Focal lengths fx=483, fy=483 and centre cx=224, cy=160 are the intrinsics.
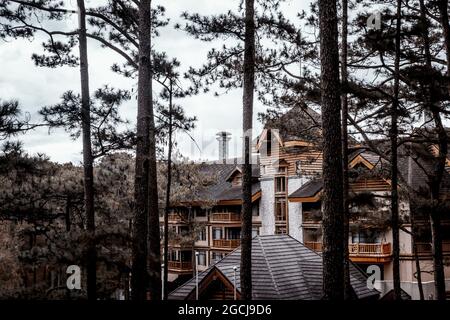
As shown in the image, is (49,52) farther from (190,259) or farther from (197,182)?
(190,259)

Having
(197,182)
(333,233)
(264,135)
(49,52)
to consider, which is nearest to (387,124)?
(333,233)

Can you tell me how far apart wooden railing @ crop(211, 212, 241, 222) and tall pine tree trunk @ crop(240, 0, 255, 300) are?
24911 mm

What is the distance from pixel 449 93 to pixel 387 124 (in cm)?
410

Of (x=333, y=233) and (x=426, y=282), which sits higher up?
(x=333, y=233)

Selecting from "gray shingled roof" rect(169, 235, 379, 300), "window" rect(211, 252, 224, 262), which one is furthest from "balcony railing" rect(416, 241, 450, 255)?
"window" rect(211, 252, 224, 262)

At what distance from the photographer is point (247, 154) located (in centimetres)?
1023

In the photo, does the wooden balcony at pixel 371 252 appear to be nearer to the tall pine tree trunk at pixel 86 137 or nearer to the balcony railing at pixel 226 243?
the balcony railing at pixel 226 243

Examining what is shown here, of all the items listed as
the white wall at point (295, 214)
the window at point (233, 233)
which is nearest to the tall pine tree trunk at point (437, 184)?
the white wall at point (295, 214)

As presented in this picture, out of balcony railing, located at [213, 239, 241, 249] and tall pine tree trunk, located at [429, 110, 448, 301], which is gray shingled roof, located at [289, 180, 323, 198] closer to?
balcony railing, located at [213, 239, 241, 249]

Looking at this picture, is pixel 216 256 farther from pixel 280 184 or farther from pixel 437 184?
pixel 437 184

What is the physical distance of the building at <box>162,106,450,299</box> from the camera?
1650 centimetres

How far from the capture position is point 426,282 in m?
26.1

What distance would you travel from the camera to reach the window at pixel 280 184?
108 ft

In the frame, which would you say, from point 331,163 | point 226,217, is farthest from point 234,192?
point 331,163
